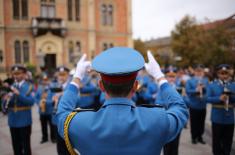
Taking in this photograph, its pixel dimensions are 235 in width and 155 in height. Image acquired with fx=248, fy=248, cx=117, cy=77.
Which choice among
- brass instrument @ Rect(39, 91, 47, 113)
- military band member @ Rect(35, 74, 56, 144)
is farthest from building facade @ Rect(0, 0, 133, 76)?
brass instrument @ Rect(39, 91, 47, 113)

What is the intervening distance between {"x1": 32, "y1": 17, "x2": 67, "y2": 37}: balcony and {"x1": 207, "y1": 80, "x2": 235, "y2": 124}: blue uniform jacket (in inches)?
890

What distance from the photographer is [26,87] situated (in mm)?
5242

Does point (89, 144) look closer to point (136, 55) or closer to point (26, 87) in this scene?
point (136, 55)

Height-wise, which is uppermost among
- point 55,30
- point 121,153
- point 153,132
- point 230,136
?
point 55,30

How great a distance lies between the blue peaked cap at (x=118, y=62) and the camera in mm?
1591

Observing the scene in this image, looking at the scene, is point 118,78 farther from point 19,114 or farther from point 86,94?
point 86,94

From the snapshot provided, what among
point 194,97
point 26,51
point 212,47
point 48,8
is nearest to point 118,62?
point 194,97

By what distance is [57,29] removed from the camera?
84.8 feet

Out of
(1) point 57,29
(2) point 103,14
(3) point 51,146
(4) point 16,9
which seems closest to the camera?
(3) point 51,146

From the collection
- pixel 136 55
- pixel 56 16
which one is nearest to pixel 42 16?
pixel 56 16

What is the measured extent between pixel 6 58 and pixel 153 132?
83.9 feet

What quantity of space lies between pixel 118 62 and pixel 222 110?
3.89 m

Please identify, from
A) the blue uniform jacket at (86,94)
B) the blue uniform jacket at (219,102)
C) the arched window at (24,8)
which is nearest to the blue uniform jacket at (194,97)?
the blue uniform jacket at (219,102)

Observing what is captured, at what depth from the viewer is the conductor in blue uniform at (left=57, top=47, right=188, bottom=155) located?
1.58m
